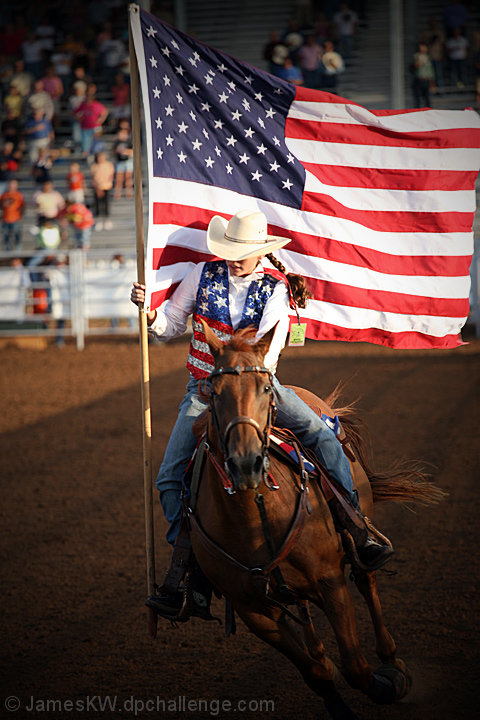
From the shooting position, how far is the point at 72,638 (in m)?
5.29

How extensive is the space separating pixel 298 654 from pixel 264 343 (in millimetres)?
1689

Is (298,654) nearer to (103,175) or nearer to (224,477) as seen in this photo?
(224,477)

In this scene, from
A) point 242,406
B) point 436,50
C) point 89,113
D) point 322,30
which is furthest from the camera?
point 322,30

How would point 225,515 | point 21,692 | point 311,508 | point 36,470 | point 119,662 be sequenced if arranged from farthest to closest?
1. point 36,470
2. point 119,662
3. point 21,692
4. point 311,508
5. point 225,515

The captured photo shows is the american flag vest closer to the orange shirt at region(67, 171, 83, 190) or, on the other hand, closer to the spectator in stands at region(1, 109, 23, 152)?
the orange shirt at region(67, 171, 83, 190)

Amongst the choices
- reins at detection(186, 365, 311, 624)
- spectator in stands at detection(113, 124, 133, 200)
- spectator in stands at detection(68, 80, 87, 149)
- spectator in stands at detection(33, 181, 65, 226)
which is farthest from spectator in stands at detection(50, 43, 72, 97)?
reins at detection(186, 365, 311, 624)

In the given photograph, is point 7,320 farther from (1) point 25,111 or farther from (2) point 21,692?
(2) point 21,692

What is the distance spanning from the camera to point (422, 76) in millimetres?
22438

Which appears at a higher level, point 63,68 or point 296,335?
point 63,68

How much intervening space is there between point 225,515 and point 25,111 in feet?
80.9

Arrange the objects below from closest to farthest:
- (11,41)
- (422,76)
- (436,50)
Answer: (422,76) → (436,50) → (11,41)

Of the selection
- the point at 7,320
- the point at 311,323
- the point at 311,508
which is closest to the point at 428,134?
the point at 311,323

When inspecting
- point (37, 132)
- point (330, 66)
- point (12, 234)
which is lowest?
point (12, 234)

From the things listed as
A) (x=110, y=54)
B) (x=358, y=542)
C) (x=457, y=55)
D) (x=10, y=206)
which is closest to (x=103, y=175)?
(x=10, y=206)
